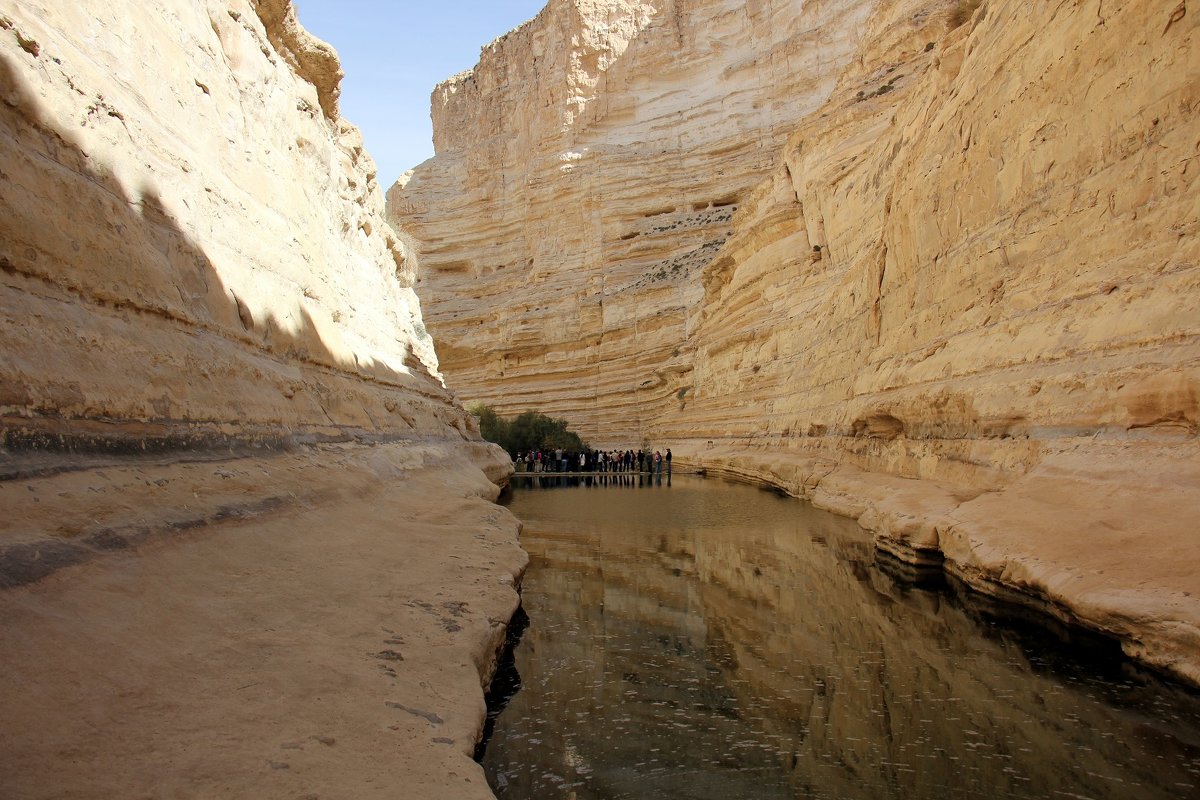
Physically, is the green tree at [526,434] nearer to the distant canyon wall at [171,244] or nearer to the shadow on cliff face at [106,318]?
the distant canyon wall at [171,244]

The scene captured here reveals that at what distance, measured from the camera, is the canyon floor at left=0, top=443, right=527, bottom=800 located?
6.04ft

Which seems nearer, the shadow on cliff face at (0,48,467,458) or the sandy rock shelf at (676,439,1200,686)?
the shadow on cliff face at (0,48,467,458)

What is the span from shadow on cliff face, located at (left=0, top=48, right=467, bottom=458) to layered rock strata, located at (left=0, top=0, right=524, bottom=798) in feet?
0.05

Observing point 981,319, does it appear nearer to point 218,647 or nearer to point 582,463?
point 218,647

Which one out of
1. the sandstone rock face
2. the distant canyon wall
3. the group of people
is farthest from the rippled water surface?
the sandstone rock face

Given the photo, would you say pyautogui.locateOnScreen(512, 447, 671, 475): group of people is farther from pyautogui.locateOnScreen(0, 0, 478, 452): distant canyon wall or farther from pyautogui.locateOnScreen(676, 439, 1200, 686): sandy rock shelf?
pyautogui.locateOnScreen(676, 439, 1200, 686): sandy rock shelf

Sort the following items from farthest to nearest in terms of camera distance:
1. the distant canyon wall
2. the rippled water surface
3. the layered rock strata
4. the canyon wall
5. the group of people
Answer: the group of people < the canyon wall < the distant canyon wall < the rippled water surface < the layered rock strata

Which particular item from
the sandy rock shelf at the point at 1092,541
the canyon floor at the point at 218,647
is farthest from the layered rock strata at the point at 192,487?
the sandy rock shelf at the point at 1092,541

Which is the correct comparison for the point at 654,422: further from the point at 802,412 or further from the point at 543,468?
the point at 802,412

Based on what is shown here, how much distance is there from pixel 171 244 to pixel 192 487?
7.66 ft

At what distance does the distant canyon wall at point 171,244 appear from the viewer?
348 centimetres

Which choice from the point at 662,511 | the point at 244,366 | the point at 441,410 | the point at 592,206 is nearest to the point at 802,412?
the point at 662,511

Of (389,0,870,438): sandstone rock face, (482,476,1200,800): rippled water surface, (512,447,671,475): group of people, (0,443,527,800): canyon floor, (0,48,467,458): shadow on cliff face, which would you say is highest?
(389,0,870,438): sandstone rock face

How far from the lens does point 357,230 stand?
1178 centimetres
